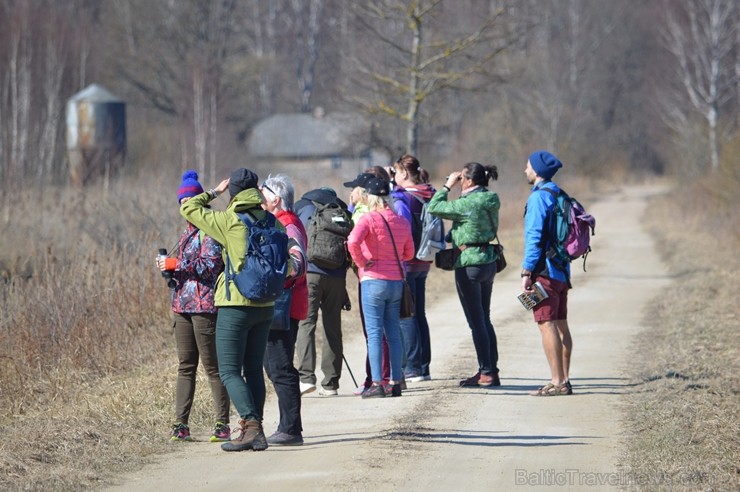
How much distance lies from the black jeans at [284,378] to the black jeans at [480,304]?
251 centimetres

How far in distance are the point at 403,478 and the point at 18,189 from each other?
12262mm

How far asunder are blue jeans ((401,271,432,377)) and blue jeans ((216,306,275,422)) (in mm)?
2798

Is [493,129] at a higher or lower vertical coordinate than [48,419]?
higher

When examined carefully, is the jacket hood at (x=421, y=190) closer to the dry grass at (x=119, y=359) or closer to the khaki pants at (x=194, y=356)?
the dry grass at (x=119, y=359)

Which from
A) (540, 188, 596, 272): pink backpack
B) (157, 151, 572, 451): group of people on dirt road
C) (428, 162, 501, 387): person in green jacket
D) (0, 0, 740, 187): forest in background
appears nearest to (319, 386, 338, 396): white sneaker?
(157, 151, 572, 451): group of people on dirt road

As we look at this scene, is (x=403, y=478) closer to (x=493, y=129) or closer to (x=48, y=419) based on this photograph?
(x=48, y=419)

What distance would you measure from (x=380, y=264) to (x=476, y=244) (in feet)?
3.58

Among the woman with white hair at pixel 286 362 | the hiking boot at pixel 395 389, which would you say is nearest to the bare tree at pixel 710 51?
the hiking boot at pixel 395 389

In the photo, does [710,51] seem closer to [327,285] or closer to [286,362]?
[327,285]

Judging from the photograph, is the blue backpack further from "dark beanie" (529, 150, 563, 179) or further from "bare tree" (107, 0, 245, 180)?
"bare tree" (107, 0, 245, 180)

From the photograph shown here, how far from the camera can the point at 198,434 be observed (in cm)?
773

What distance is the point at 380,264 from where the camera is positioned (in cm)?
870

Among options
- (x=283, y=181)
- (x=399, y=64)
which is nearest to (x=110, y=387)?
(x=283, y=181)

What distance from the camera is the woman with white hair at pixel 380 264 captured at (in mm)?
8594
